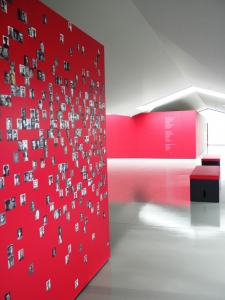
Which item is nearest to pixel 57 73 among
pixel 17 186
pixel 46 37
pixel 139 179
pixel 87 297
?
pixel 46 37

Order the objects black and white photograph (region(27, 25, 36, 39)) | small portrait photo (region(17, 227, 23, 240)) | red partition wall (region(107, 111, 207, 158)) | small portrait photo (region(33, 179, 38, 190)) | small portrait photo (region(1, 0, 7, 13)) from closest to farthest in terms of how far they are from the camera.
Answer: small portrait photo (region(1, 0, 7, 13))
small portrait photo (region(17, 227, 23, 240))
black and white photograph (region(27, 25, 36, 39))
small portrait photo (region(33, 179, 38, 190))
red partition wall (region(107, 111, 207, 158))

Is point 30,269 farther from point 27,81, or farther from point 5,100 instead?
point 27,81

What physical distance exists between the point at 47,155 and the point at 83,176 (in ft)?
2.74

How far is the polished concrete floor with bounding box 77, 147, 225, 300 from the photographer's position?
3770mm

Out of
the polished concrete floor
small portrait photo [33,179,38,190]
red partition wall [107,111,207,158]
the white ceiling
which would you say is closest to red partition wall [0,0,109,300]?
small portrait photo [33,179,38,190]

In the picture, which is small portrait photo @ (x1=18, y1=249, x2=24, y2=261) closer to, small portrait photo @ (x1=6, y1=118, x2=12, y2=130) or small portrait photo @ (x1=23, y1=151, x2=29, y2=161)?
small portrait photo @ (x1=23, y1=151, x2=29, y2=161)

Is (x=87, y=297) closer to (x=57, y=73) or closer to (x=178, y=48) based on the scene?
(x=57, y=73)

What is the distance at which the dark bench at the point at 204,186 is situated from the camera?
26.1 ft

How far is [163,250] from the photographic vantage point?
497 cm

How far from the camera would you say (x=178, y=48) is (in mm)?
7727

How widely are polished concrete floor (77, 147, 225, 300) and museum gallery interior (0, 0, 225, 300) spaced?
0.06 ft

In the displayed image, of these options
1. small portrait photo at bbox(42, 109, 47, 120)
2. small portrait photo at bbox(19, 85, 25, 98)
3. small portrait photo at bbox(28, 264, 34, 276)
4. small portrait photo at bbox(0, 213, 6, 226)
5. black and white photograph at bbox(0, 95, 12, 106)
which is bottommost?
small portrait photo at bbox(28, 264, 34, 276)

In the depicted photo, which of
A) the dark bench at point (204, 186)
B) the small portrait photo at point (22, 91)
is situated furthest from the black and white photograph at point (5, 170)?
the dark bench at point (204, 186)

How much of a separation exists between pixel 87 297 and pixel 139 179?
27.4 feet
